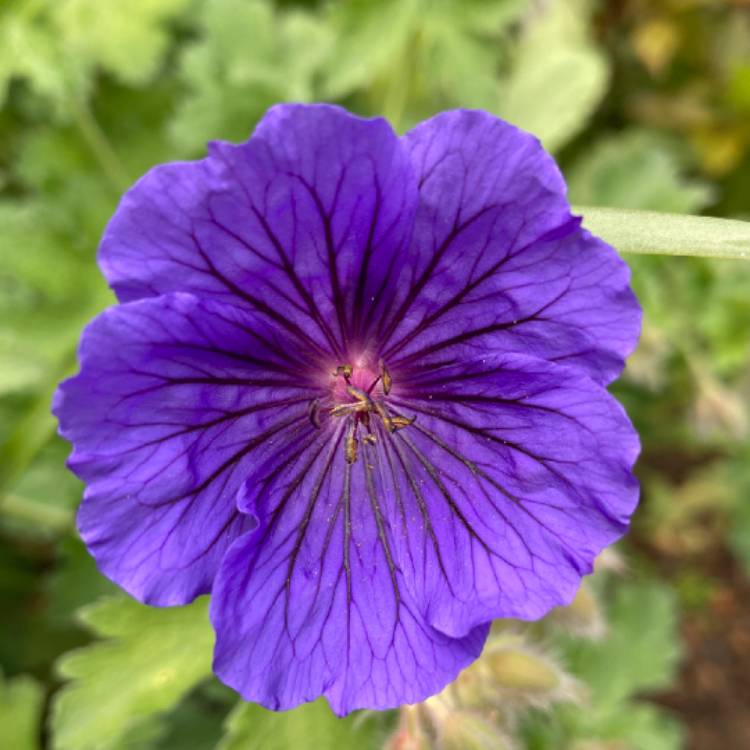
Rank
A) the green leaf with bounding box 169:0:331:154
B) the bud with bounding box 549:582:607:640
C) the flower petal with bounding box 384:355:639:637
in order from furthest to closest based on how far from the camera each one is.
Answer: the green leaf with bounding box 169:0:331:154 < the bud with bounding box 549:582:607:640 < the flower petal with bounding box 384:355:639:637

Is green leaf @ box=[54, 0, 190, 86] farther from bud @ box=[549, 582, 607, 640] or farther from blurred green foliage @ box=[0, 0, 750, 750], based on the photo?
bud @ box=[549, 582, 607, 640]

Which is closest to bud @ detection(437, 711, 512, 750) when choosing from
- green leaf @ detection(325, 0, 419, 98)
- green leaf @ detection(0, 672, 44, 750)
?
green leaf @ detection(0, 672, 44, 750)

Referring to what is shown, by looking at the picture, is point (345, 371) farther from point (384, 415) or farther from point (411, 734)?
point (411, 734)

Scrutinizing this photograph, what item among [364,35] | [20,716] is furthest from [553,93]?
[20,716]

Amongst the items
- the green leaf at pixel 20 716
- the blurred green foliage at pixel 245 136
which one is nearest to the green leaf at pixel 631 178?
the blurred green foliage at pixel 245 136

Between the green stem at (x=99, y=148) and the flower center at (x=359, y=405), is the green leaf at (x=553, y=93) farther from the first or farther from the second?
the flower center at (x=359, y=405)

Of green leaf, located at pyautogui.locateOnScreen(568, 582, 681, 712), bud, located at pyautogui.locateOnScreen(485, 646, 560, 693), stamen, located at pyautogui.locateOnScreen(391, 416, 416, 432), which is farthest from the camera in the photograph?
green leaf, located at pyautogui.locateOnScreen(568, 582, 681, 712)
